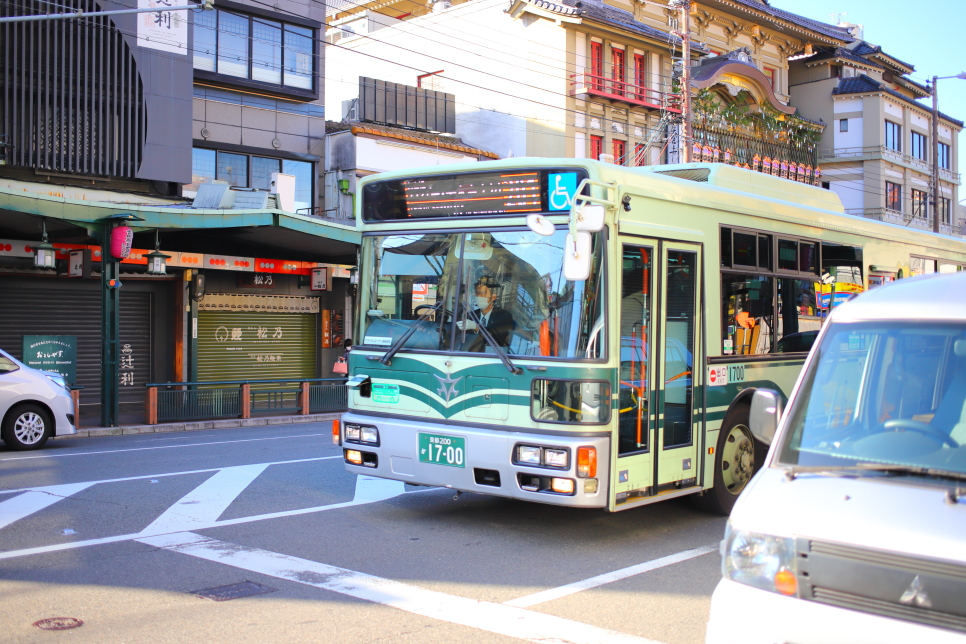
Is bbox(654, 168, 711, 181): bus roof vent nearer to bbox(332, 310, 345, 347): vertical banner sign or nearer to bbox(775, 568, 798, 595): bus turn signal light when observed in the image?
bbox(775, 568, 798, 595): bus turn signal light

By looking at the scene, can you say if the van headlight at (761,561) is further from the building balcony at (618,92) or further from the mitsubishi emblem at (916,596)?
the building balcony at (618,92)

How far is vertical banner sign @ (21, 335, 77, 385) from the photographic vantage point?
20750 mm

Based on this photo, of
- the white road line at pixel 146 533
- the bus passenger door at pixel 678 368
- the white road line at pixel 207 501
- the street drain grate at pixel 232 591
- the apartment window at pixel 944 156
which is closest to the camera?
the street drain grate at pixel 232 591

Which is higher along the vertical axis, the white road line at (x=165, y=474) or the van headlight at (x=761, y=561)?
the van headlight at (x=761, y=561)

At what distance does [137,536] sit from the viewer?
24.3 feet

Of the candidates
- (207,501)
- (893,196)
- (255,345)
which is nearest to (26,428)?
(207,501)

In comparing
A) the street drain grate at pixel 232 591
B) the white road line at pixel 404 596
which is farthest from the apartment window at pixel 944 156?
the street drain grate at pixel 232 591

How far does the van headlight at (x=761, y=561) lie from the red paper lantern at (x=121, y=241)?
1589cm

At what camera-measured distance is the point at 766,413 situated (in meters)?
4.54

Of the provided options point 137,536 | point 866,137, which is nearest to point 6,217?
point 137,536

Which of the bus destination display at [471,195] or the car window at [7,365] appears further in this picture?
the car window at [7,365]

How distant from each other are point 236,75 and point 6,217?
31.7 feet

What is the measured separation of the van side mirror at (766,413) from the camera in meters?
4.51

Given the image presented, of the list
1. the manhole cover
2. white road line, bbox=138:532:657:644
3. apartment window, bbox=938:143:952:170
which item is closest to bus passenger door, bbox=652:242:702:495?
white road line, bbox=138:532:657:644
